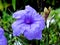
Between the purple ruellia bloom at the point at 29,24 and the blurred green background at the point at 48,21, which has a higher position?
the purple ruellia bloom at the point at 29,24

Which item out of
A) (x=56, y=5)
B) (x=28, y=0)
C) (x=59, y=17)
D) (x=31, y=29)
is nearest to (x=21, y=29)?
(x=31, y=29)

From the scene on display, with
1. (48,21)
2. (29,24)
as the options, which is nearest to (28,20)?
(29,24)

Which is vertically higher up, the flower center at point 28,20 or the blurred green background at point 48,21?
the flower center at point 28,20

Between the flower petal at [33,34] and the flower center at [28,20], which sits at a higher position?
the flower center at [28,20]

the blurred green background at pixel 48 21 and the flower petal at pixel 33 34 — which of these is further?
the blurred green background at pixel 48 21

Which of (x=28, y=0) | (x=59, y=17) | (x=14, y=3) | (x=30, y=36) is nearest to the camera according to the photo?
(x=30, y=36)

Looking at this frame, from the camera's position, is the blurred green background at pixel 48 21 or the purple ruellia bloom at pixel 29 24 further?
the blurred green background at pixel 48 21

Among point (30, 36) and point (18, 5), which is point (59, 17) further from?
point (30, 36)

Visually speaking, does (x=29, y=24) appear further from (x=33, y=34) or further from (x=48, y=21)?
(x=48, y=21)
